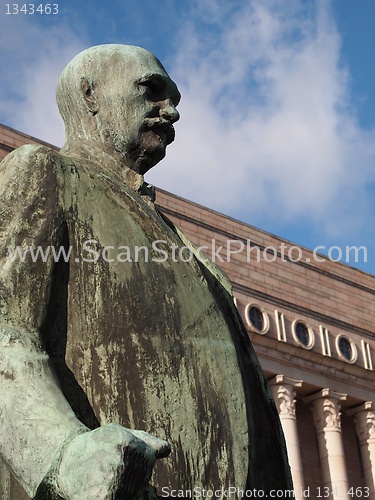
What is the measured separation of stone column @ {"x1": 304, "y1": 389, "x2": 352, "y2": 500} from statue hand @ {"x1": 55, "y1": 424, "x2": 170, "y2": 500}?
92.7 feet

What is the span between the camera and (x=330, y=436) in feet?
100

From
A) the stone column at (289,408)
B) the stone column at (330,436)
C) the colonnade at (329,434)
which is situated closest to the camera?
the stone column at (289,408)

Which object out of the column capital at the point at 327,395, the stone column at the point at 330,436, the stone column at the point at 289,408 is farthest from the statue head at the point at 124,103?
the column capital at the point at 327,395

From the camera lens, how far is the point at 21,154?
7.56 feet

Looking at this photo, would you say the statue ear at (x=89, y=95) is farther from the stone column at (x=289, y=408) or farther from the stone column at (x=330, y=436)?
the stone column at (x=330, y=436)

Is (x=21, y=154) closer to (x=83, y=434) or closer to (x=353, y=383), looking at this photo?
(x=83, y=434)

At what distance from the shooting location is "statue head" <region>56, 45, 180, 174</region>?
2545 mm

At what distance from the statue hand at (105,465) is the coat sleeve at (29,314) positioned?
0.16ft

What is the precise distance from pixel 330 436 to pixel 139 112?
2870 centimetres

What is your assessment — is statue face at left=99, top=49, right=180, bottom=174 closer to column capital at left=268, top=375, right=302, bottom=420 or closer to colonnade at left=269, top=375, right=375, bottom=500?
colonnade at left=269, top=375, right=375, bottom=500

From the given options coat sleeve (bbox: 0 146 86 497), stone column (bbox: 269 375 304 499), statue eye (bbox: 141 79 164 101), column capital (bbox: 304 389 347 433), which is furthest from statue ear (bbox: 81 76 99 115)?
column capital (bbox: 304 389 347 433)

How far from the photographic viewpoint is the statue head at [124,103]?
2.54 m

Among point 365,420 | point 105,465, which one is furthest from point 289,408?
point 105,465

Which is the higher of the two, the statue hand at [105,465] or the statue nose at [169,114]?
the statue nose at [169,114]
